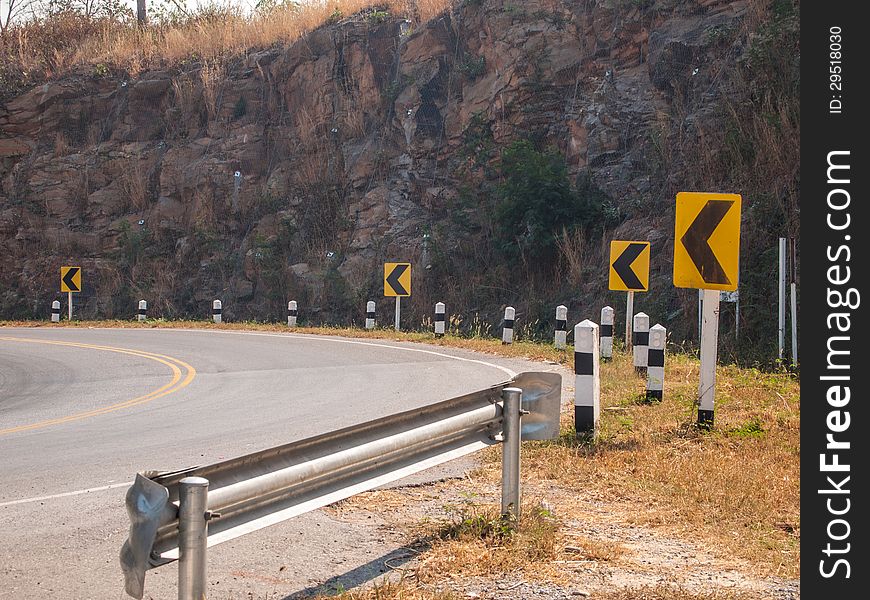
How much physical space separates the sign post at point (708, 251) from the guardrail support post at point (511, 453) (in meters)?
4.22

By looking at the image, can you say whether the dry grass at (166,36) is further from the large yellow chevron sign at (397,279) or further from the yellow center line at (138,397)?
the yellow center line at (138,397)

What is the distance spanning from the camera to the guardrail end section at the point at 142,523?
3.88m

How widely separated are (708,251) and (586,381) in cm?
199

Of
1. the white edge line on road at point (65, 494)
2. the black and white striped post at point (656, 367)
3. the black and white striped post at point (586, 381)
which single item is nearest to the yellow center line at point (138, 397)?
the white edge line on road at point (65, 494)

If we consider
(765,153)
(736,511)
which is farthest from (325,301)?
(736,511)

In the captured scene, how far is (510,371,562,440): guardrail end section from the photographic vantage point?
21.5 ft

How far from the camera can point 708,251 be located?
990cm

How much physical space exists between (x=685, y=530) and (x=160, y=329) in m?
22.7

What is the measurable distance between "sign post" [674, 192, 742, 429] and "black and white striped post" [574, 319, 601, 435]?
3.94ft

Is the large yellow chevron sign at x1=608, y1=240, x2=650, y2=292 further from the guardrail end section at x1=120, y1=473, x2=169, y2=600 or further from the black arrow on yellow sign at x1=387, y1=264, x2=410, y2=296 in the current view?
the guardrail end section at x1=120, y1=473, x2=169, y2=600

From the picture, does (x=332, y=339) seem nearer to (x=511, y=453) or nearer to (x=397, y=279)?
(x=397, y=279)

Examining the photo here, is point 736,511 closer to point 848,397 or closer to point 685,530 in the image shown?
point 685,530

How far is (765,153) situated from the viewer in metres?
23.2

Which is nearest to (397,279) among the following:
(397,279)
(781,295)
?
(397,279)
